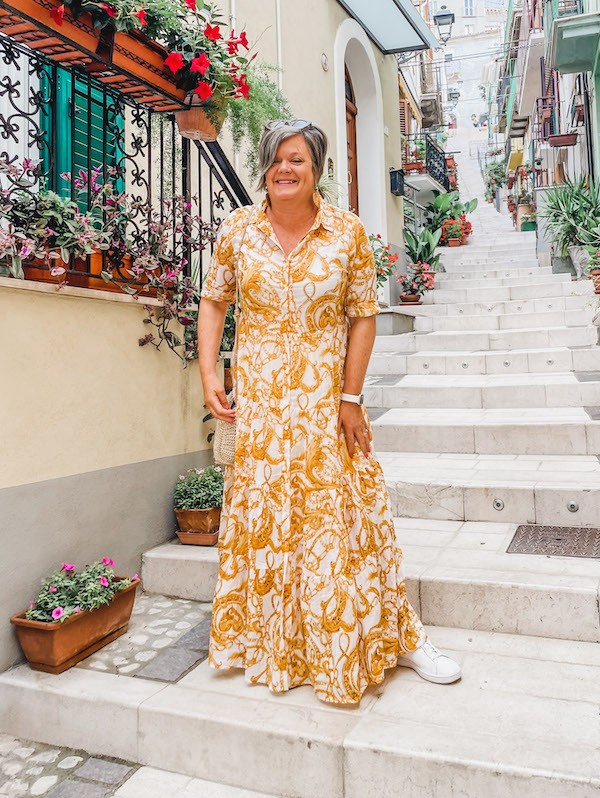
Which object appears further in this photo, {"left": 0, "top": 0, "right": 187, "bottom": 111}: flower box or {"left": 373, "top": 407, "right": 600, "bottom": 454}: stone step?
{"left": 373, "top": 407, "right": 600, "bottom": 454}: stone step

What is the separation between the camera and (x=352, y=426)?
205 cm

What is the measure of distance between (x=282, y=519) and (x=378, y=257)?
20.1ft

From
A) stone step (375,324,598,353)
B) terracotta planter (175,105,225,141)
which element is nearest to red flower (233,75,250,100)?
terracotta planter (175,105,225,141)

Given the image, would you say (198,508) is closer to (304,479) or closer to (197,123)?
(304,479)

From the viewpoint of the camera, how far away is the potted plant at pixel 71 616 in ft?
7.39

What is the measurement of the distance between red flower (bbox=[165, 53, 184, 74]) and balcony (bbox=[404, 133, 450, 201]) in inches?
384

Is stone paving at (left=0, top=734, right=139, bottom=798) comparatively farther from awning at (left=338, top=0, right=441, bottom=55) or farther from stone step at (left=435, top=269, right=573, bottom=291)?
awning at (left=338, top=0, right=441, bottom=55)

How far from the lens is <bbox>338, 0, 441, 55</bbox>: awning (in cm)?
805

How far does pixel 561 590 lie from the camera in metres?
2.28

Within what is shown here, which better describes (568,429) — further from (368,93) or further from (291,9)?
(368,93)

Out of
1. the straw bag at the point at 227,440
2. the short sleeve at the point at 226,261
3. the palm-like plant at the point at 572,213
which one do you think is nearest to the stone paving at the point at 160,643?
the straw bag at the point at 227,440

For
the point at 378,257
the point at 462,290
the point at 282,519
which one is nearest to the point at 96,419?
the point at 282,519

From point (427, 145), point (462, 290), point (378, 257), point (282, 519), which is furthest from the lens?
point (427, 145)

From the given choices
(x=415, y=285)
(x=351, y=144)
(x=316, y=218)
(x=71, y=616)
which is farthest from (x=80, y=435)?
(x=351, y=144)
